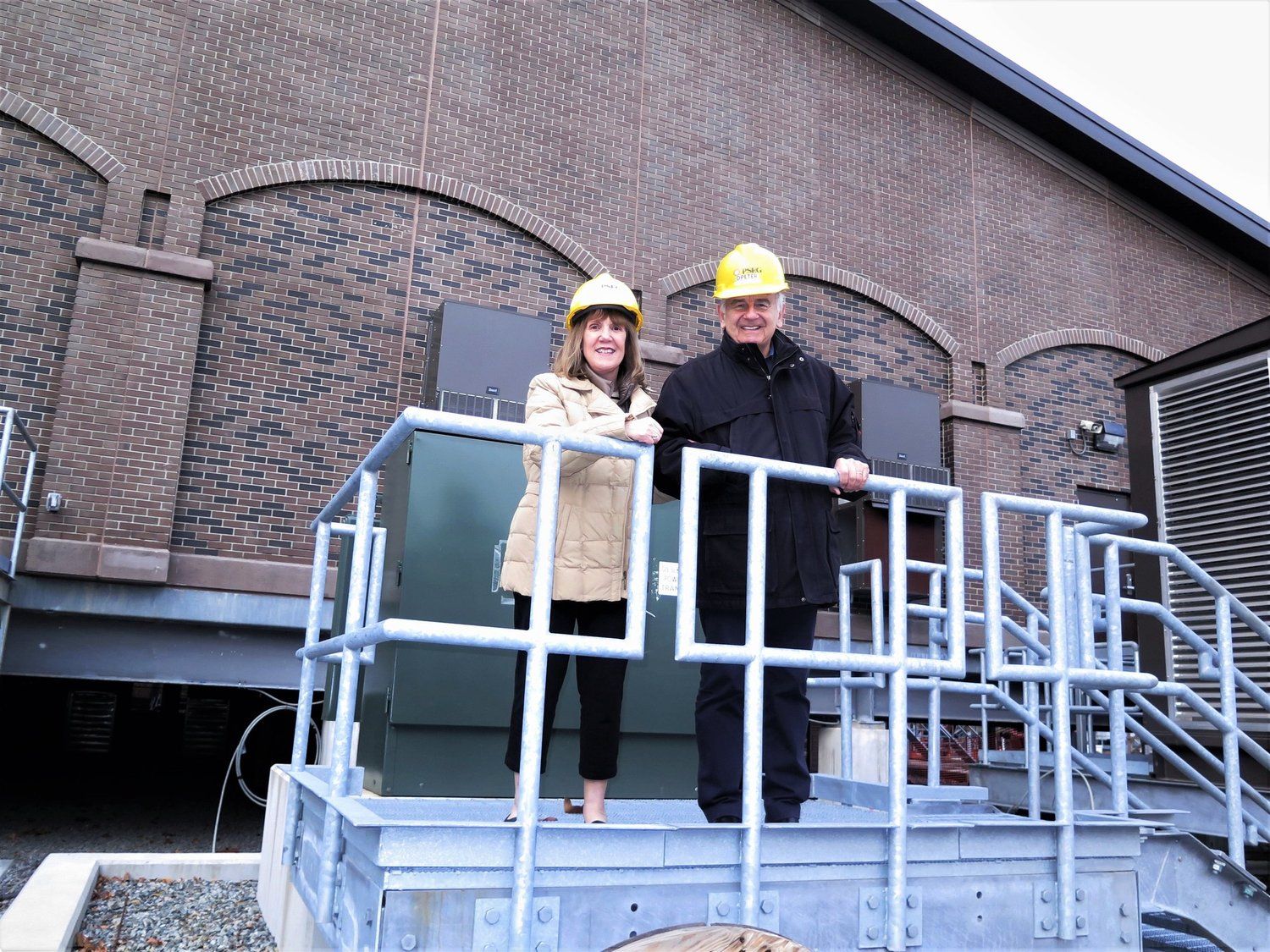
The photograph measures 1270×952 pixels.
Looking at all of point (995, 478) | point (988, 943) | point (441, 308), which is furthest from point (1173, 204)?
point (988, 943)

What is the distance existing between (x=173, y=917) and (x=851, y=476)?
14.7 ft

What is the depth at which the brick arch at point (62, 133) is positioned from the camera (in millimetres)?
9008

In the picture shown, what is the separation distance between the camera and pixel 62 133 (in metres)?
9.12

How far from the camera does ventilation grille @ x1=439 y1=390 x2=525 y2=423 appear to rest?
953 centimetres

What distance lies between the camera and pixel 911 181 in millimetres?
12898

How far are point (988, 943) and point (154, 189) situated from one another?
30.8 feet

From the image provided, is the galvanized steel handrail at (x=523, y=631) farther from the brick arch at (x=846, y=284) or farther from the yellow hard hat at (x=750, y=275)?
the brick arch at (x=846, y=284)

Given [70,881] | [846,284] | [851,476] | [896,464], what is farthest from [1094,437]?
[70,881]

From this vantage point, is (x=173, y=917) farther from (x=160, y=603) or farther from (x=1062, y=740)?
(x=1062, y=740)

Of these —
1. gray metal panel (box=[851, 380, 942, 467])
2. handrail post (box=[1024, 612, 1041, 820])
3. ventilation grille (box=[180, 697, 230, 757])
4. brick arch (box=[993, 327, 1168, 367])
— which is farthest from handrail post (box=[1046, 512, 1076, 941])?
ventilation grille (box=[180, 697, 230, 757])

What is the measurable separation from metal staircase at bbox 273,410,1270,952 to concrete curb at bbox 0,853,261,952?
5.01 feet

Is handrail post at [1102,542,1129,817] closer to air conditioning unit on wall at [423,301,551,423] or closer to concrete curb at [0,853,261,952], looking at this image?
concrete curb at [0,853,261,952]

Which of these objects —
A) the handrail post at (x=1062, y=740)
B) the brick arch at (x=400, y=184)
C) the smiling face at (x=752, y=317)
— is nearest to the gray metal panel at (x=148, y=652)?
the brick arch at (x=400, y=184)

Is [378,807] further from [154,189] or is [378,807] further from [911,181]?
[911,181]
